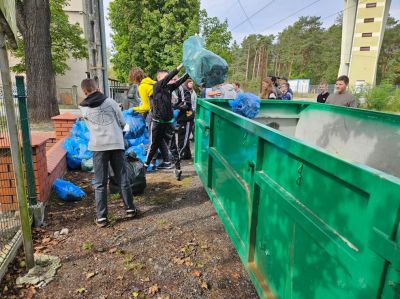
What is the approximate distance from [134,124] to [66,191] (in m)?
2.35

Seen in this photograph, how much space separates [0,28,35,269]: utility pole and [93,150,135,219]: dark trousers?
95 cm

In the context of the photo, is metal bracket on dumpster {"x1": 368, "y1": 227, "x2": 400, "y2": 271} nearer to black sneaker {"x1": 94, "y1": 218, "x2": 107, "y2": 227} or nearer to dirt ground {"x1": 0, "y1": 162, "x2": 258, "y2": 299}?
dirt ground {"x1": 0, "y1": 162, "x2": 258, "y2": 299}

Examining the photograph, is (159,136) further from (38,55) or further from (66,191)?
(38,55)

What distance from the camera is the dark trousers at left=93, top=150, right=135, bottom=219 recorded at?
3.46 metres

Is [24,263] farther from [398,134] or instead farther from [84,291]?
[398,134]

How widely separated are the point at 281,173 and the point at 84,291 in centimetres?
193

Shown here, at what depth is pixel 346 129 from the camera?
334 centimetres

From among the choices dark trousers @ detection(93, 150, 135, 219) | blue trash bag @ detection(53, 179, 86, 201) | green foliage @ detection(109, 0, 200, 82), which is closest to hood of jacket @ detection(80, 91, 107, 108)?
dark trousers @ detection(93, 150, 135, 219)

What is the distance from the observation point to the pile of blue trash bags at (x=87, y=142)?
5.49 meters

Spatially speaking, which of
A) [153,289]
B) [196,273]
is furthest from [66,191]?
[196,273]

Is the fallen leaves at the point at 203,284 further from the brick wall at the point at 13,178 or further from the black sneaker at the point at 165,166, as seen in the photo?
the black sneaker at the point at 165,166

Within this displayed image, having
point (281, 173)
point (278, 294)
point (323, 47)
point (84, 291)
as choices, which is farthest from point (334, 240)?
point (323, 47)

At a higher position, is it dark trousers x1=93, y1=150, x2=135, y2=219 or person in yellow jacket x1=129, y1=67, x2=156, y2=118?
person in yellow jacket x1=129, y1=67, x2=156, y2=118

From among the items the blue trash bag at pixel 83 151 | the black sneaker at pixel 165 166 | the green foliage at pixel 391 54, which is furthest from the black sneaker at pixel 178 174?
the green foliage at pixel 391 54
